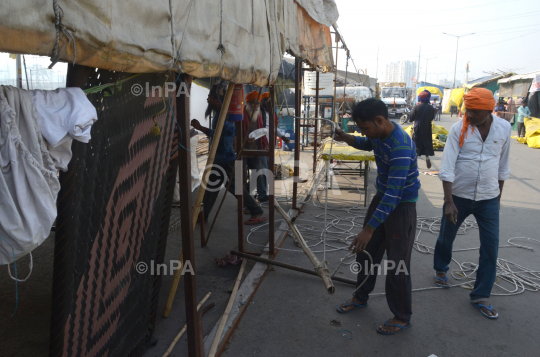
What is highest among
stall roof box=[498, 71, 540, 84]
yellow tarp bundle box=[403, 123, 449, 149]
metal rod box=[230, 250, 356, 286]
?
stall roof box=[498, 71, 540, 84]

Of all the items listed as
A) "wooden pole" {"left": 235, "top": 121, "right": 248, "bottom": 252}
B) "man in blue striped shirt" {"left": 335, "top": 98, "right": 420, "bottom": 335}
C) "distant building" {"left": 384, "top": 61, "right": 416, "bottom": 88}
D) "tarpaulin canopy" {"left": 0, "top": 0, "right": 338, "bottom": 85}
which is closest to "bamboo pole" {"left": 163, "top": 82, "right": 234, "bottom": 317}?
"tarpaulin canopy" {"left": 0, "top": 0, "right": 338, "bottom": 85}

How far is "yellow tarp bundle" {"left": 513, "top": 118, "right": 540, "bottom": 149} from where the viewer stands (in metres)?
14.4

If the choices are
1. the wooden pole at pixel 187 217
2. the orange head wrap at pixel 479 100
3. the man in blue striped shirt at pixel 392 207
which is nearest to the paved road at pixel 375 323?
the man in blue striped shirt at pixel 392 207

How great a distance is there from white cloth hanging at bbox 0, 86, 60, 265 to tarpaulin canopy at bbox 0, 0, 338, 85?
0.22 metres

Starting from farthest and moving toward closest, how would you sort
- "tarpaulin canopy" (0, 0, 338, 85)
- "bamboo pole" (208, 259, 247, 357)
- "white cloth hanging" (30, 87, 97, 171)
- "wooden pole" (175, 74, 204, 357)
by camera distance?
"bamboo pole" (208, 259, 247, 357)
"wooden pole" (175, 74, 204, 357)
"white cloth hanging" (30, 87, 97, 171)
"tarpaulin canopy" (0, 0, 338, 85)

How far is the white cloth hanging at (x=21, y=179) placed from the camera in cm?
130

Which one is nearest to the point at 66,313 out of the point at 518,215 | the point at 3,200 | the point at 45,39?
the point at 3,200

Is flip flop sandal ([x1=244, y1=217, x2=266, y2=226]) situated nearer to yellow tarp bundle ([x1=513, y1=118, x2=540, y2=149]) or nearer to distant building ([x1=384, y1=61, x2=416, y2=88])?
yellow tarp bundle ([x1=513, y1=118, x2=540, y2=149])

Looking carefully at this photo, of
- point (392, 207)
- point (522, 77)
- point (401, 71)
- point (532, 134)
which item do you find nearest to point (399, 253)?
point (392, 207)

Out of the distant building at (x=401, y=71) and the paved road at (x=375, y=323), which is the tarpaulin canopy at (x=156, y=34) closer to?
the paved road at (x=375, y=323)

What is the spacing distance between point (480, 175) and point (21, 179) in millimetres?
3483

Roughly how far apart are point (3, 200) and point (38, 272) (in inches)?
138

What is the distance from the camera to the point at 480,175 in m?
3.49

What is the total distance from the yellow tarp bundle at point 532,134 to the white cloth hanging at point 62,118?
54.1 feet
